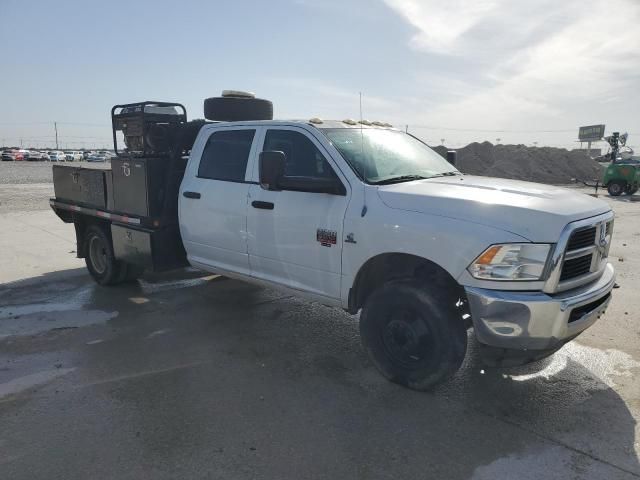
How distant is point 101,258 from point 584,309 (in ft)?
19.0

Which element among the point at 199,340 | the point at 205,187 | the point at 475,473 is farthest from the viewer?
the point at 205,187

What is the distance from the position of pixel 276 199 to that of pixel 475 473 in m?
2.63

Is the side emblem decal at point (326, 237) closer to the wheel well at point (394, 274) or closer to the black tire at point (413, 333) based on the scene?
the wheel well at point (394, 274)

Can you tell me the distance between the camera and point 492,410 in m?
3.54

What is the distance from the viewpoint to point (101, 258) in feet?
22.2

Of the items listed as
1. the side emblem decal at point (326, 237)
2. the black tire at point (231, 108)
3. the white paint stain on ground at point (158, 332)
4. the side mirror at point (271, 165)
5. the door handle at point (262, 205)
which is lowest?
the white paint stain on ground at point (158, 332)

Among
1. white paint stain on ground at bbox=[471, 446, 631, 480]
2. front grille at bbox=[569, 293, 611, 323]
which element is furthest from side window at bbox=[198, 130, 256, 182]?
white paint stain on ground at bbox=[471, 446, 631, 480]

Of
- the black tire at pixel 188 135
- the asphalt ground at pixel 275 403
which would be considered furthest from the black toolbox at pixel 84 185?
the asphalt ground at pixel 275 403

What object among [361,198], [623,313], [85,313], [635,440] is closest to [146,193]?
[85,313]

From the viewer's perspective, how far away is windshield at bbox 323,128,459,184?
4113mm

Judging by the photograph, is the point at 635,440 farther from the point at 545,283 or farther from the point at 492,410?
the point at 545,283

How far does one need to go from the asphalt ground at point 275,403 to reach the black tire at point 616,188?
18722 mm

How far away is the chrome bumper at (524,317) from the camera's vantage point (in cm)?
314

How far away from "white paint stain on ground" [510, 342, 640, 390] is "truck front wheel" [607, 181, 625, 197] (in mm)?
20340
